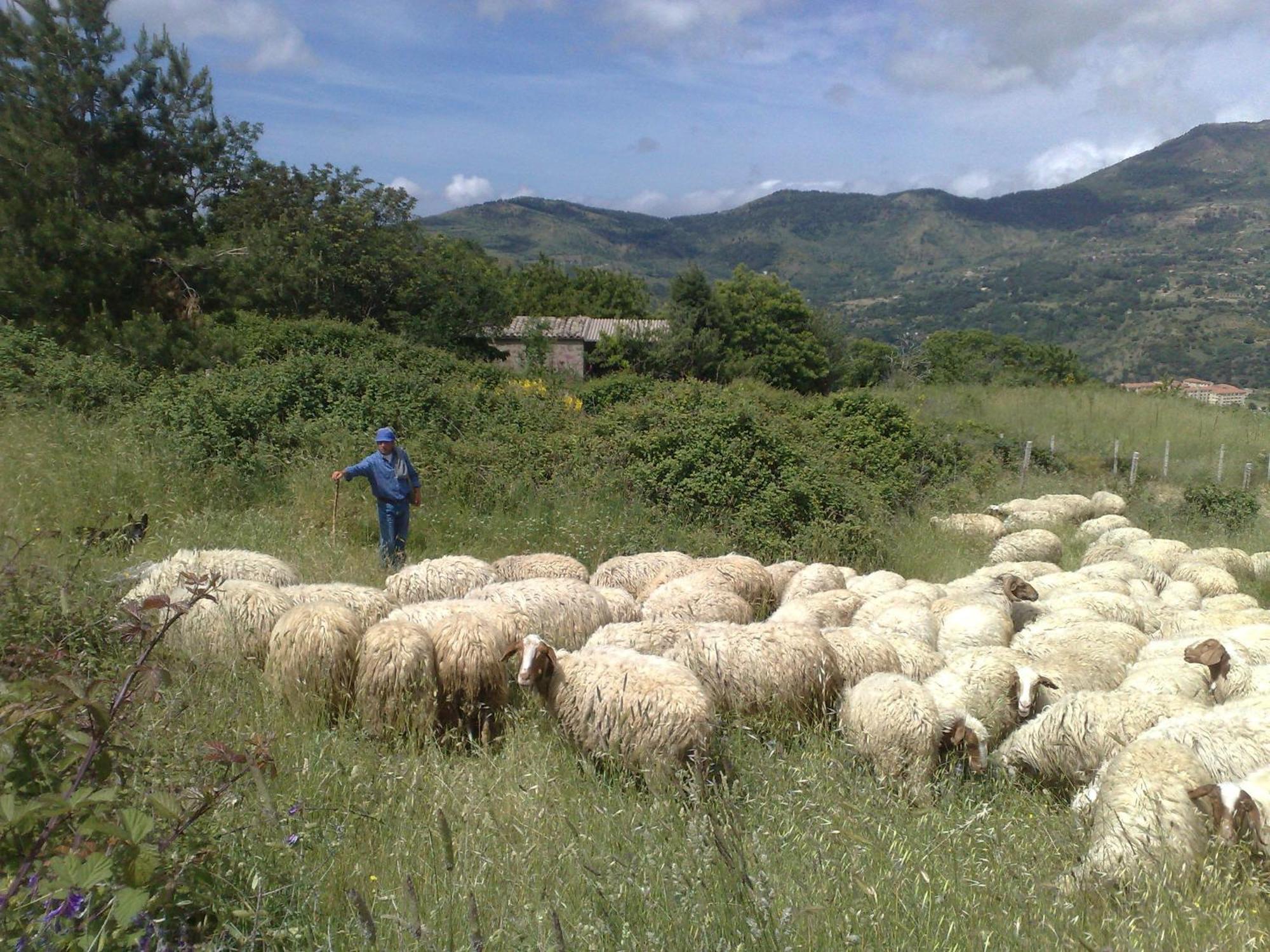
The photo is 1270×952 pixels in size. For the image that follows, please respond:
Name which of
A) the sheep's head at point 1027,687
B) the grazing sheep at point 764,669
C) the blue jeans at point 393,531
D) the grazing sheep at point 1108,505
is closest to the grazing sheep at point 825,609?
the grazing sheep at point 764,669

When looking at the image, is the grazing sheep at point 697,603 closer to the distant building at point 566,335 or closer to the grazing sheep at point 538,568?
the grazing sheep at point 538,568

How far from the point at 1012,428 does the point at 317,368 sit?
16.7 m

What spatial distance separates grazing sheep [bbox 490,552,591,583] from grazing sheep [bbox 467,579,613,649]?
0.92 metres

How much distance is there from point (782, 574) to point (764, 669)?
335cm

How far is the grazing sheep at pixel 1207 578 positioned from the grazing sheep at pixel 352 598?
799cm

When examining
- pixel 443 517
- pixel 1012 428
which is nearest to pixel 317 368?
pixel 443 517

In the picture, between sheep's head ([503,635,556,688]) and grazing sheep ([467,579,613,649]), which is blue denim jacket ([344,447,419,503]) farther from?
sheep's head ([503,635,556,688])

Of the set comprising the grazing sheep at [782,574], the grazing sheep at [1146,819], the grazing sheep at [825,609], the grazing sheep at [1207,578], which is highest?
the grazing sheep at [1146,819]

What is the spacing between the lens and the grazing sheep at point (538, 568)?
770cm

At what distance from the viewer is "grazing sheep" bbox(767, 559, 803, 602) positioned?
8398 millimetres

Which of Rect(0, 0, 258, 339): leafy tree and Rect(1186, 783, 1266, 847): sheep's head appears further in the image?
Rect(0, 0, 258, 339): leafy tree

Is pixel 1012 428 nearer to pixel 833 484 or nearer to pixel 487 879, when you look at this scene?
pixel 833 484

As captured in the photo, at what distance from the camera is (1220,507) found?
14961mm

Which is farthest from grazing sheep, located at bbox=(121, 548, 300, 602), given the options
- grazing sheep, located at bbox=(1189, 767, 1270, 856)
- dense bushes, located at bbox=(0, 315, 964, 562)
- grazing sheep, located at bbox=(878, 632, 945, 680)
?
grazing sheep, located at bbox=(1189, 767, 1270, 856)
